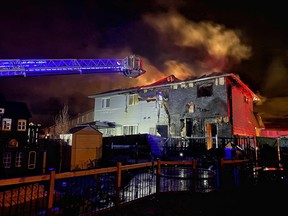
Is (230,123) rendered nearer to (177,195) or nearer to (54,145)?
(177,195)

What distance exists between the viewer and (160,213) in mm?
6684

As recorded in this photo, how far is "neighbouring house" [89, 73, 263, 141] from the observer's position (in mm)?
23062

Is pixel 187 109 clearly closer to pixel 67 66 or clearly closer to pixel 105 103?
pixel 105 103

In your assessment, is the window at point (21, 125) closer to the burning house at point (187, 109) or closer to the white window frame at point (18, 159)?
the white window frame at point (18, 159)

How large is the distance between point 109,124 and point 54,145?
862 cm

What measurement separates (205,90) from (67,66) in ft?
47.5

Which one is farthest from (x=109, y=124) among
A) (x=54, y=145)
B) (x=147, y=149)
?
(x=147, y=149)

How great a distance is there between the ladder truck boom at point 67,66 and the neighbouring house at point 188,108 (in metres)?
5.13

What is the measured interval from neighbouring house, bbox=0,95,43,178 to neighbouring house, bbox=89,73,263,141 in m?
11.8

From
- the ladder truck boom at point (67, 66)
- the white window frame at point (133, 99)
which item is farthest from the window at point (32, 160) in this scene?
the white window frame at point (133, 99)

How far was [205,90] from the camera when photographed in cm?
2445

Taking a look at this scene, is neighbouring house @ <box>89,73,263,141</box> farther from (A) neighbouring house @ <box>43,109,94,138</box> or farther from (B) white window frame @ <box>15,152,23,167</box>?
(B) white window frame @ <box>15,152,23,167</box>

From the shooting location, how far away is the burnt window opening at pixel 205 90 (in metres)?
24.1

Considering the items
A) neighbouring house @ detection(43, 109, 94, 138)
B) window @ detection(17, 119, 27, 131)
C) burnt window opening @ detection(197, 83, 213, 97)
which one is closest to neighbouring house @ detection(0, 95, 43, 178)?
window @ detection(17, 119, 27, 131)
